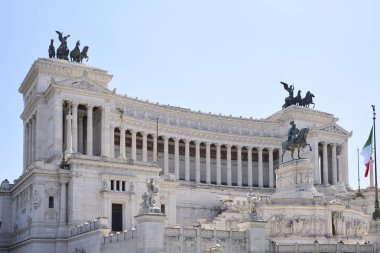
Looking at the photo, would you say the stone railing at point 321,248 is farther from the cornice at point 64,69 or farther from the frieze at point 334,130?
the frieze at point 334,130

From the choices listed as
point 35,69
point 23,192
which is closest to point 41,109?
point 35,69

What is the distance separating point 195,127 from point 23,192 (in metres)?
39.6

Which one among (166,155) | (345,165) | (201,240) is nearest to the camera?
(201,240)

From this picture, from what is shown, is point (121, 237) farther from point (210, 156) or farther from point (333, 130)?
point (333, 130)

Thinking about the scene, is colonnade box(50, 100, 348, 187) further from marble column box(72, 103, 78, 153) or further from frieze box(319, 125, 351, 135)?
marble column box(72, 103, 78, 153)

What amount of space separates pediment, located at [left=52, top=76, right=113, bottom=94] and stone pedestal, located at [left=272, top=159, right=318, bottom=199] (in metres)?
24.5

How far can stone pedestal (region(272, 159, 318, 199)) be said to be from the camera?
257ft

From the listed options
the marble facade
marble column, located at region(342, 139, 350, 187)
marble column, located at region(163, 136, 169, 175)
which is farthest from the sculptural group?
marble column, located at region(342, 139, 350, 187)

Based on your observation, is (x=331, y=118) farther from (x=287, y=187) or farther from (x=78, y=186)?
(x=78, y=186)

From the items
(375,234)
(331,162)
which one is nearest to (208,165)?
(331,162)

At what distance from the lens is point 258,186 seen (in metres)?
114

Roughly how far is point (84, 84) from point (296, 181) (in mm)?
28881

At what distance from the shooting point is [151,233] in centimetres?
5103

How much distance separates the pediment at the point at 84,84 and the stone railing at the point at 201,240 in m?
35.7
